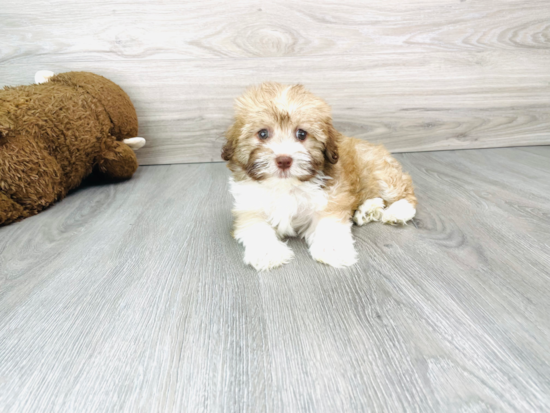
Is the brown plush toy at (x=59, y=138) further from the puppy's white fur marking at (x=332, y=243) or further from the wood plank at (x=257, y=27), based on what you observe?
the puppy's white fur marking at (x=332, y=243)

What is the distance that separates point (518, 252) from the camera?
157 cm

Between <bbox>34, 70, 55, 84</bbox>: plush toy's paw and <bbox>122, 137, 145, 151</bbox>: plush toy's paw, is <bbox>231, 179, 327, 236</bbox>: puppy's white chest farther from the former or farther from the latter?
<bbox>34, 70, 55, 84</bbox>: plush toy's paw

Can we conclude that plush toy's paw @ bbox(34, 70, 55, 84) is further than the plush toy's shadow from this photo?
No

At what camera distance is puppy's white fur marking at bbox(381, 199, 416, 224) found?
1.89 metres

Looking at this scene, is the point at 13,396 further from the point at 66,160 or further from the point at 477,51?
the point at 477,51

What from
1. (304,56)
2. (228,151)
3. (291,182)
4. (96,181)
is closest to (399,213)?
(291,182)

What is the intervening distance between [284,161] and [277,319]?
2.02 feet

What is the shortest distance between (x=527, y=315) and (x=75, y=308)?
1.51 m

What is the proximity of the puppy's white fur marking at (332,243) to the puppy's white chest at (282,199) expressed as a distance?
9 centimetres

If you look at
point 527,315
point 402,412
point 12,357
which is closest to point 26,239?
point 12,357

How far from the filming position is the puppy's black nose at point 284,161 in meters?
1.50

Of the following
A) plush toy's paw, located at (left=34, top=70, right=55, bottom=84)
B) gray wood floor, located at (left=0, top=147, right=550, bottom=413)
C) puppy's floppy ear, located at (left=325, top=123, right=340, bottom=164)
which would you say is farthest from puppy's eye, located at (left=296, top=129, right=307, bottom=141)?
plush toy's paw, located at (left=34, top=70, right=55, bottom=84)

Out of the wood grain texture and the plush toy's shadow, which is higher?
the wood grain texture

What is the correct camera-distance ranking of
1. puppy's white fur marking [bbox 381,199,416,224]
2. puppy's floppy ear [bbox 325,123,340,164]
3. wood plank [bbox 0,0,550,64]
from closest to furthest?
puppy's floppy ear [bbox 325,123,340,164] → puppy's white fur marking [bbox 381,199,416,224] → wood plank [bbox 0,0,550,64]
